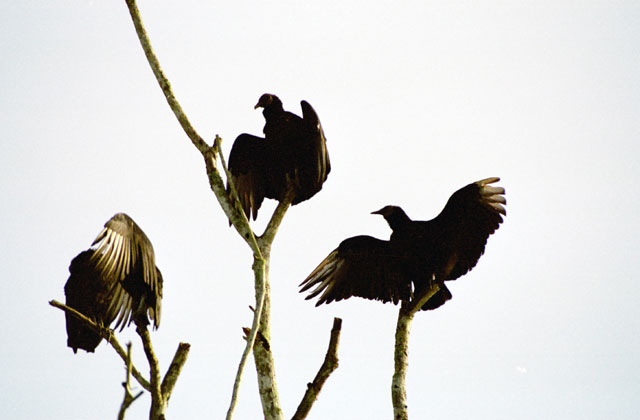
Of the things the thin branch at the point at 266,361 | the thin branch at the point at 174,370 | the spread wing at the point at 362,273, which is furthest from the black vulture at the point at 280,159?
the thin branch at the point at 174,370

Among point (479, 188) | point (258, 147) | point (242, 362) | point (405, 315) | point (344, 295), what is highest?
point (258, 147)

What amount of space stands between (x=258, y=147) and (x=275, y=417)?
2.01 meters

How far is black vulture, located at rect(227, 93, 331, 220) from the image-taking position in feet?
A: 16.5

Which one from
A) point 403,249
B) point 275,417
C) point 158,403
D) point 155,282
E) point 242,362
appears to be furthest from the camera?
point 403,249

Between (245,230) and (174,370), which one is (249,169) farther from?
(174,370)

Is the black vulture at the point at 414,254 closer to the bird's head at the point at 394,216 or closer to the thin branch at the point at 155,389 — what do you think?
the bird's head at the point at 394,216

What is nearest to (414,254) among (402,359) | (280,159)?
(280,159)

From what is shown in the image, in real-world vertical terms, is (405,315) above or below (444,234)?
below

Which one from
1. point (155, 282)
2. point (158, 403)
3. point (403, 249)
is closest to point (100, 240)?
point (155, 282)

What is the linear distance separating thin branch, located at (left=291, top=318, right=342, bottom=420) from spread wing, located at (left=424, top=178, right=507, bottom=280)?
122 centimetres

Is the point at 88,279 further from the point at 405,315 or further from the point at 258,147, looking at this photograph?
the point at 405,315

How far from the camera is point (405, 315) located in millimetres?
4449

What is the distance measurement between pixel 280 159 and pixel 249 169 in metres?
0.25

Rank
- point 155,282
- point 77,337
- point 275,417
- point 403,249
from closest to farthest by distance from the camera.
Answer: point 275,417, point 155,282, point 403,249, point 77,337
